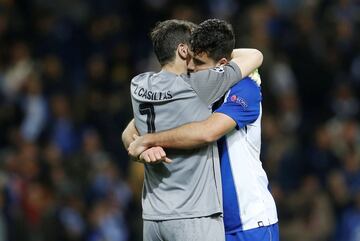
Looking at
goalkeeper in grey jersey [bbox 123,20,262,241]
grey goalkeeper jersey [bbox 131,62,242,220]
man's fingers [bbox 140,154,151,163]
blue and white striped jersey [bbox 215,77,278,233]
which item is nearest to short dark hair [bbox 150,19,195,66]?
goalkeeper in grey jersey [bbox 123,20,262,241]

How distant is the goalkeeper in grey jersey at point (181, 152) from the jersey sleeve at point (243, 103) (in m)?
0.06

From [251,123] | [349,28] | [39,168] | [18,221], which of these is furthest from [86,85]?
[251,123]

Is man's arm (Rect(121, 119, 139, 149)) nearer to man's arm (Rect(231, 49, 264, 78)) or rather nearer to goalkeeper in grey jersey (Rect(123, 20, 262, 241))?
goalkeeper in grey jersey (Rect(123, 20, 262, 241))

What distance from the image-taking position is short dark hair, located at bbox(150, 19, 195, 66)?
5.99m

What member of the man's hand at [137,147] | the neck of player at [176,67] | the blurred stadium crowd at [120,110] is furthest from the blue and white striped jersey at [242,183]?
the blurred stadium crowd at [120,110]

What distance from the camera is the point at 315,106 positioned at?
48.2ft

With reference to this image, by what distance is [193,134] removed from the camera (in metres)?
5.87

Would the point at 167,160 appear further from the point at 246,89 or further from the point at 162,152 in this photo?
the point at 246,89

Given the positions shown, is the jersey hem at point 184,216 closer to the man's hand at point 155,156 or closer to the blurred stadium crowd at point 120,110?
the man's hand at point 155,156

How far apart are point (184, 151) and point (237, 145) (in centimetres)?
37

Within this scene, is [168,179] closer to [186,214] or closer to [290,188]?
[186,214]

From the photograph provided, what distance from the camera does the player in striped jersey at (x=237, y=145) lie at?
600 cm

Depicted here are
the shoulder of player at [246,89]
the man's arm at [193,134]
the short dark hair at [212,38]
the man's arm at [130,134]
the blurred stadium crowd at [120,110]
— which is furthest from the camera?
the blurred stadium crowd at [120,110]

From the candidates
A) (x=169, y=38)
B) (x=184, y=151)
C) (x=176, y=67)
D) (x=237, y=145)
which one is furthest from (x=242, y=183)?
(x=169, y=38)
